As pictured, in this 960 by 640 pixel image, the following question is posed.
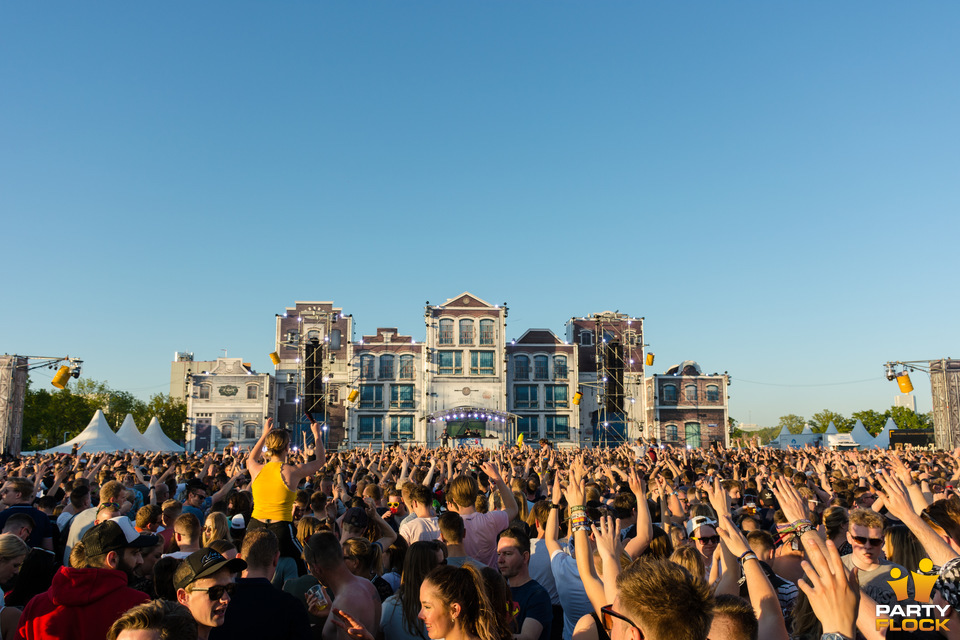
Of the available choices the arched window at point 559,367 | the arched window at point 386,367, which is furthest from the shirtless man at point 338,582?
the arched window at point 559,367

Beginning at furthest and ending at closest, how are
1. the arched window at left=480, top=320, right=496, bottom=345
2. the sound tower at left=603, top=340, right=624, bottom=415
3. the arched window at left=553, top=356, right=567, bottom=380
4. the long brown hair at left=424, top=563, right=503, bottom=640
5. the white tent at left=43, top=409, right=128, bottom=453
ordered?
the sound tower at left=603, top=340, right=624, bottom=415 → the arched window at left=553, top=356, right=567, bottom=380 → the arched window at left=480, top=320, right=496, bottom=345 → the white tent at left=43, top=409, right=128, bottom=453 → the long brown hair at left=424, top=563, right=503, bottom=640

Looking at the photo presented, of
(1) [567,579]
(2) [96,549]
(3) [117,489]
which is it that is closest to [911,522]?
(1) [567,579]

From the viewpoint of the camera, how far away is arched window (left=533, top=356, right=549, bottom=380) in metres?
60.4

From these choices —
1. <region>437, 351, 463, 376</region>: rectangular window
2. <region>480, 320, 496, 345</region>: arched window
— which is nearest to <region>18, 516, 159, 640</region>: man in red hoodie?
<region>437, 351, 463, 376</region>: rectangular window

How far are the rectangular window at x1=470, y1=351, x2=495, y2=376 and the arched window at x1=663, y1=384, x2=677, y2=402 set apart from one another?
A: 1632cm

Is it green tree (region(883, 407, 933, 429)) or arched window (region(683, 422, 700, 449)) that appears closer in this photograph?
arched window (region(683, 422, 700, 449))

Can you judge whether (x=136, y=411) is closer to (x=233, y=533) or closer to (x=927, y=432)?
(x=927, y=432)

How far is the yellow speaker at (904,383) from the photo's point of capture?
105 feet

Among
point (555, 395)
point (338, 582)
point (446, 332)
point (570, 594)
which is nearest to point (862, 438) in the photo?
point (555, 395)

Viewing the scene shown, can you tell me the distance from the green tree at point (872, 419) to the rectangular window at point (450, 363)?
54221mm

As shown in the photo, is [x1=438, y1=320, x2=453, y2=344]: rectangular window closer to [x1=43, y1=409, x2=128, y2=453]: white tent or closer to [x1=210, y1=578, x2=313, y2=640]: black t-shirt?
[x1=43, y1=409, x2=128, y2=453]: white tent

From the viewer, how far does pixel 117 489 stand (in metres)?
7.05

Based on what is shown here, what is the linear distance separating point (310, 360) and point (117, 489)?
5530 centimetres

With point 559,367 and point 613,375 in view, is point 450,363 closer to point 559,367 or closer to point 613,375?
point 559,367
